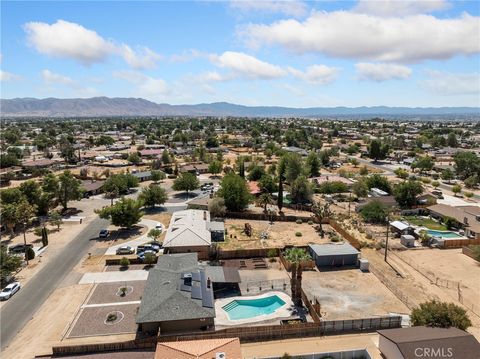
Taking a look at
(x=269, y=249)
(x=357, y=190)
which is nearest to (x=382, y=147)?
(x=357, y=190)

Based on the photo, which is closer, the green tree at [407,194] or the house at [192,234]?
the house at [192,234]

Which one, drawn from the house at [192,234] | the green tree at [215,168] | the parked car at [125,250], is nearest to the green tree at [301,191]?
the house at [192,234]

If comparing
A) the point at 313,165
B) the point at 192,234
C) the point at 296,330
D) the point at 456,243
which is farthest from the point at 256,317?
the point at 313,165

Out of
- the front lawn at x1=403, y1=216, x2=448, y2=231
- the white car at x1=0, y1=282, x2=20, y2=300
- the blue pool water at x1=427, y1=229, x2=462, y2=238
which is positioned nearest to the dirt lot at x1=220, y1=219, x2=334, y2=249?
the blue pool water at x1=427, y1=229, x2=462, y2=238

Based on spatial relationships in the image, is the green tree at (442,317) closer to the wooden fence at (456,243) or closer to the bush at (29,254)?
the wooden fence at (456,243)

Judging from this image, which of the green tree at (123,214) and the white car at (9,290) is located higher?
the green tree at (123,214)
